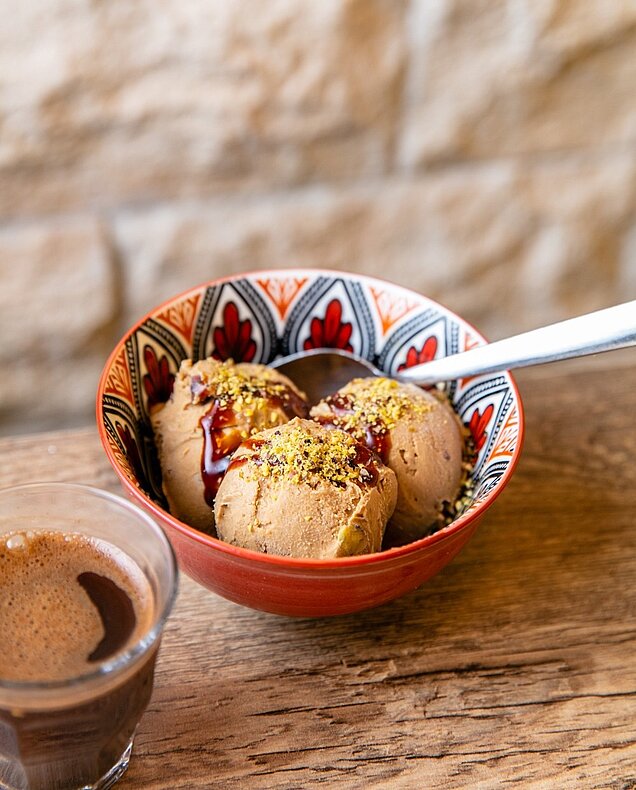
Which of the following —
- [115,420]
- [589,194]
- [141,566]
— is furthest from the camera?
[589,194]

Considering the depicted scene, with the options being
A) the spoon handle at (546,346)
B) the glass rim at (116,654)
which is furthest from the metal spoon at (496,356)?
the glass rim at (116,654)

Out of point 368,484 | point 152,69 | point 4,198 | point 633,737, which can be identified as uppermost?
point 152,69

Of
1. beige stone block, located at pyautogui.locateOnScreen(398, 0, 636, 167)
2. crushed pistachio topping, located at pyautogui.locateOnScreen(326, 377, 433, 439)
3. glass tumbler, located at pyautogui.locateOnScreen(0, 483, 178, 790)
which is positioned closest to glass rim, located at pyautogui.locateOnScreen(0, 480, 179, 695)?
glass tumbler, located at pyautogui.locateOnScreen(0, 483, 178, 790)

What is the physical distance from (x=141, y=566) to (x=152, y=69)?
2.37 feet

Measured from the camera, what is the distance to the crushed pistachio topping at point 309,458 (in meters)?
0.63

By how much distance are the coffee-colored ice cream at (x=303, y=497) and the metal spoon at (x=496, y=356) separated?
13 cm

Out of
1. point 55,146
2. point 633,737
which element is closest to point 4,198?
point 55,146

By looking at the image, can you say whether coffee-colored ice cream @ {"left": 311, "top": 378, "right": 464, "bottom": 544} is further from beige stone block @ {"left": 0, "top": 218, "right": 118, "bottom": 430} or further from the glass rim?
beige stone block @ {"left": 0, "top": 218, "right": 118, "bottom": 430}

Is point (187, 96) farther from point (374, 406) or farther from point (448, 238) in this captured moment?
point (374, 406)

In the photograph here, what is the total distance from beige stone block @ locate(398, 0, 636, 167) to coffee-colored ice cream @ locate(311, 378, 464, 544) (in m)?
0.60

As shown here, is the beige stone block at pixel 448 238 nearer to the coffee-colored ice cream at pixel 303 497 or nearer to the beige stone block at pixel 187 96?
the beige stone block at pixel 187 96

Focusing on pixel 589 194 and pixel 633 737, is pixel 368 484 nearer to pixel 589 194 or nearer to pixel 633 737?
pixel 633 737

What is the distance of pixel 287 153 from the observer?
1.17 metres

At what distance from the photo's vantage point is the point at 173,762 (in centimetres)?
59
